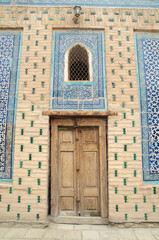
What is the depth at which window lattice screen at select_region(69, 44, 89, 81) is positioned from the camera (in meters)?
4.78

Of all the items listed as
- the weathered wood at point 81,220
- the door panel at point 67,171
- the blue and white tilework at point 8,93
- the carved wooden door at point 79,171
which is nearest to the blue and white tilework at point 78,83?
the carved wooden door at point 79,171

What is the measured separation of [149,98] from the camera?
4523 mm

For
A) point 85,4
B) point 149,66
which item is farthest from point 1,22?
point 149,66

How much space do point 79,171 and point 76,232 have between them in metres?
1.16

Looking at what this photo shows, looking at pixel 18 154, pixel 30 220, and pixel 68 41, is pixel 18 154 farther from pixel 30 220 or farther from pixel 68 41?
pixel 68 41

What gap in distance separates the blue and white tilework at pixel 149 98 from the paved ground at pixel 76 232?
3.40 ft

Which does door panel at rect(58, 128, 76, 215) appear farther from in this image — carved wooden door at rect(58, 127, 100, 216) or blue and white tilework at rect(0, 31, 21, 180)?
blue and white tilework at rect(0, 31, 21, 180)

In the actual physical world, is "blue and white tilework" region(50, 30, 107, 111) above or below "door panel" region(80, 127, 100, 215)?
above

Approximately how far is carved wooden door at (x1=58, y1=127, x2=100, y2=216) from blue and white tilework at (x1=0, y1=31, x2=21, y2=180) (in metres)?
1.08

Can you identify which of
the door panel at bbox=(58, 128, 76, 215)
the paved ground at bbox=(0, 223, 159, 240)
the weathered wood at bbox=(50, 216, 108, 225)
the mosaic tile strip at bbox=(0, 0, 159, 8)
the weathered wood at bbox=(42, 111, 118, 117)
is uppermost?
the mosaic tile strip at bbox=(0, 0, 159, 8)

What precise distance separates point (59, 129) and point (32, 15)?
2842 mm

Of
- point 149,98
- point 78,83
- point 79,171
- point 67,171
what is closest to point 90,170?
point 79,171

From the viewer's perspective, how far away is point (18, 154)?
4.20 metres

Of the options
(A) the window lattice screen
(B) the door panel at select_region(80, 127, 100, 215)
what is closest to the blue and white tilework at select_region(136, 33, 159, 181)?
(B) the door panel at select_region(80, 127, 100, 215)
